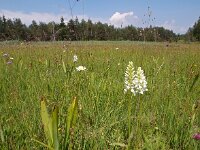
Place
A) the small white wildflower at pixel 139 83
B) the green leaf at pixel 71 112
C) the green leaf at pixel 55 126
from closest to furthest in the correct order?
the green leaf at pixel 55 126
the green leaf at pixel 71 112
the small white wildflower at pixel 139 83

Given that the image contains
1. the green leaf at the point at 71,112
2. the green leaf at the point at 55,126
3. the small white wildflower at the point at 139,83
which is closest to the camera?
the green leaf at the point at 55,126

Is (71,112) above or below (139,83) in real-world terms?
below

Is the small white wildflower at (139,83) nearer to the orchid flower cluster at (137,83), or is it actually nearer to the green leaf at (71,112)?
the orchid flower cluster at (137,83)

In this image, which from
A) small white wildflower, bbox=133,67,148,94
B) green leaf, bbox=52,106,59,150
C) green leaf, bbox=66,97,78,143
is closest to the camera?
green leaf, bbox=52,106,59,150

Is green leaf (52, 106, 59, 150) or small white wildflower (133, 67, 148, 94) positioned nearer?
green leaf (52, 106, 59, 150)

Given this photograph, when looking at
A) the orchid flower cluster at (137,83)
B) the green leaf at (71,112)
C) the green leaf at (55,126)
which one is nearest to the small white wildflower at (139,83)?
the orchid flower cluster at (137,83)

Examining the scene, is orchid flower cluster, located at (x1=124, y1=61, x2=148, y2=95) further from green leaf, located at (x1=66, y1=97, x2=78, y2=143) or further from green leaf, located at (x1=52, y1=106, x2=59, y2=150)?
green leaf, located at (x1=52, y1=106, x2=59, y2=150)

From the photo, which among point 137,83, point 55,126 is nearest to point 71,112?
point 55,126

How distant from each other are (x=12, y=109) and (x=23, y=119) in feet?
1.20

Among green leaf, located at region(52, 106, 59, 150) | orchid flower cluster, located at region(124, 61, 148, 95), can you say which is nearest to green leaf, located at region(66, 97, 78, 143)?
green leaf, located at region(52, 106, 59, 150)

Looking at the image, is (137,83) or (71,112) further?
(137,83)

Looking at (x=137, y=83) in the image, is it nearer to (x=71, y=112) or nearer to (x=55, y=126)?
(x=71, y=112)

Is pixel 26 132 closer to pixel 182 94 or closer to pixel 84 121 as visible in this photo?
pixel 84 121

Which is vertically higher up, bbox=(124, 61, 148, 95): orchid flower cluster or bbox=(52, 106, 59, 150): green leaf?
bbox=(124, 61, 148, 95): orchid flower cluster
